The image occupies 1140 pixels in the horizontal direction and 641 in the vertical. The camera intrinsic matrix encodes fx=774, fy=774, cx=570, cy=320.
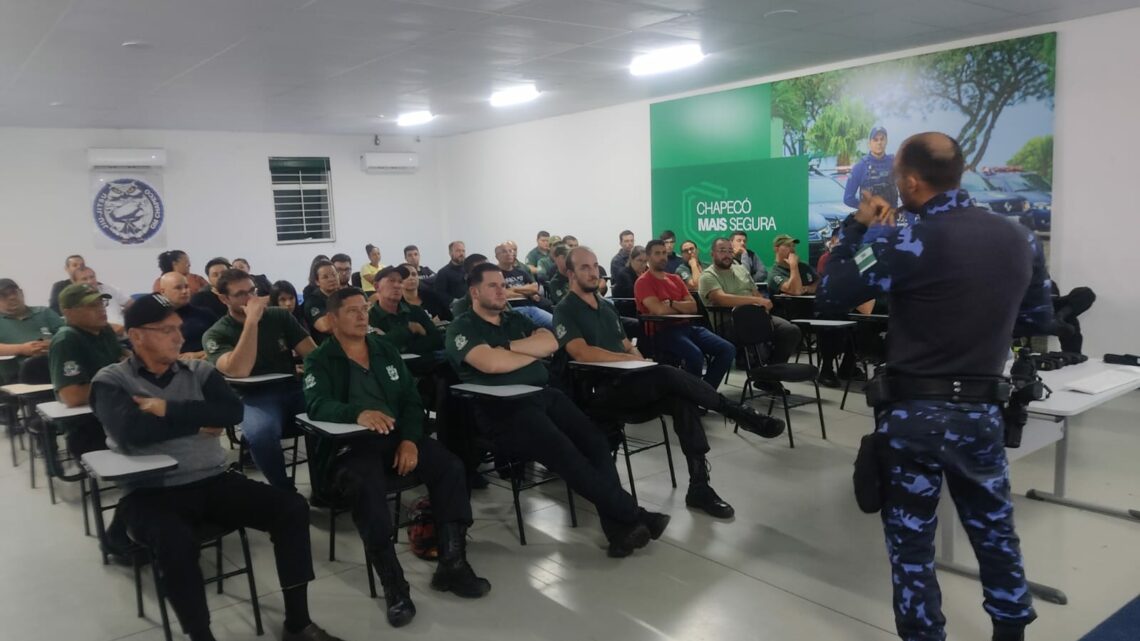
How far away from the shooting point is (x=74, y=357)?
3.44 m

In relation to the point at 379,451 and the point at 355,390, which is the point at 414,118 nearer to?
the point at 355,390

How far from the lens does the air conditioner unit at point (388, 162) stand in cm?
1247

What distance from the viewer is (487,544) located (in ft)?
11.3

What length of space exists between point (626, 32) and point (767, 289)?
281 cm

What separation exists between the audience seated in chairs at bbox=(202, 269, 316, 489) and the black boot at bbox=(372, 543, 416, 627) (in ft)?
3.58

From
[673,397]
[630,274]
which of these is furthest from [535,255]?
[673,397]

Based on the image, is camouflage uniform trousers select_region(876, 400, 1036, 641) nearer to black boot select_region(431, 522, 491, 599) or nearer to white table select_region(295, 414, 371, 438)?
black boot select_region(431, 522, 491, 599)

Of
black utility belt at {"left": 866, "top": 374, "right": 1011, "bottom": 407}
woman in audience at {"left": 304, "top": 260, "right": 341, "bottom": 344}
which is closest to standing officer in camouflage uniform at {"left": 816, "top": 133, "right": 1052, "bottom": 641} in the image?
black utility belt at {"left": 866, "top": 374, "right": 1011, "bottom": 407}

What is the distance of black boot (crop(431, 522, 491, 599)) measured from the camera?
2.95 m

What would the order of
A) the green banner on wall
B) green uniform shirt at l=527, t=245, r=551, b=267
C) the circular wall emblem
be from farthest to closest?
the circular wall emblem < green uniform shirt at l=527, t=245, r=551, b=267 < the green banner on wall

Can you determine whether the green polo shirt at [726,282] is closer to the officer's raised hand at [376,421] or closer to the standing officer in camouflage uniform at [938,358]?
the officer's raised hand at [376,421]

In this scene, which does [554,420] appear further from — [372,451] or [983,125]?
[983,125]

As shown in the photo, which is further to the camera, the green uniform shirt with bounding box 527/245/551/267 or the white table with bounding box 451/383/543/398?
the green uniform shirt with bounding box 527/245/551/267

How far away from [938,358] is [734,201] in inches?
281
